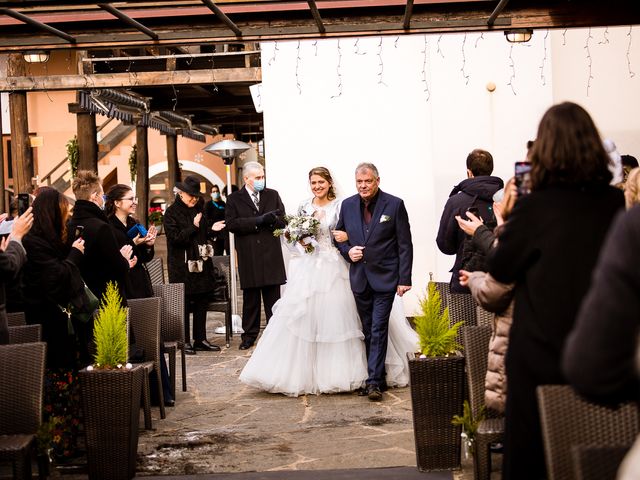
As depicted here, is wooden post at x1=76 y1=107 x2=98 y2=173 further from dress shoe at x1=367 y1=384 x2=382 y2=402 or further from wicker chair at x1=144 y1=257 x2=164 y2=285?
dress shoe at x1=367 y1=384 x2=382 y2=402

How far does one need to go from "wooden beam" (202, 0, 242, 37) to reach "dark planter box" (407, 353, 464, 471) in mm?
2338

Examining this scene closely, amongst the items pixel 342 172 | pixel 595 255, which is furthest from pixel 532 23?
pixel 342 172

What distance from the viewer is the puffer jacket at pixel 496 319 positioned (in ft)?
13.0

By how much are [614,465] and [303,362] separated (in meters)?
5.99

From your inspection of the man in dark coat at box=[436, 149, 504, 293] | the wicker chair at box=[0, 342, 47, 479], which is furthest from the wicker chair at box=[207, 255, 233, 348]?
the wicker chair at box=[0, 342, 47, 479]

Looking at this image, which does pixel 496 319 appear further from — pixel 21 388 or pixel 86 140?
pixel 86 140

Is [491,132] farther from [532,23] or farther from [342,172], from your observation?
[532,23]

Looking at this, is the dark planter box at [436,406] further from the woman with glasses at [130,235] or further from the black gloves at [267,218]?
the black gloves at [267,218]

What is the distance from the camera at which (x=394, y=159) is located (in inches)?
460

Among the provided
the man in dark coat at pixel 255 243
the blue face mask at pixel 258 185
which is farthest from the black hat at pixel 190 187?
the blue face mask at pixel 258 185

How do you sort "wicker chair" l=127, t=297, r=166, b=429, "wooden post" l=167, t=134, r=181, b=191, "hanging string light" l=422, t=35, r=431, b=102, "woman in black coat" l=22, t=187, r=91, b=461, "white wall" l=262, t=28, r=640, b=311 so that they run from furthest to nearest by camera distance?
"wooden post" l=167, t=134, r=181, b=191 → "hanging string light" l=422, t=35, r=431, b=102 → "white wall" l=262, t=28, r=640, b=311 → "wicker chair" l=127, t=297, r=166, b=429 → "woman in black coat" l=22, t=187, r=91, b=461

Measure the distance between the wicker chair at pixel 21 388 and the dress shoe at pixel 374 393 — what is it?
11.4ft

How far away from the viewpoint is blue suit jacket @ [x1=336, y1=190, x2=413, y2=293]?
318 inches

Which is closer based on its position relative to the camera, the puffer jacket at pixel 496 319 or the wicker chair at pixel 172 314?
the puffer jacket at pixel 496 319
